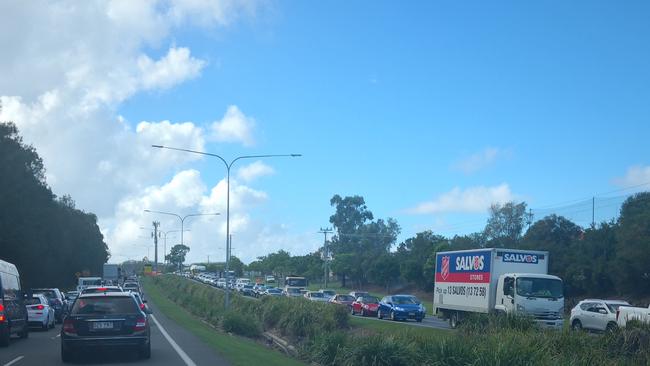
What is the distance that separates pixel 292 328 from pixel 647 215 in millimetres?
32173

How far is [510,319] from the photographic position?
60.2ft

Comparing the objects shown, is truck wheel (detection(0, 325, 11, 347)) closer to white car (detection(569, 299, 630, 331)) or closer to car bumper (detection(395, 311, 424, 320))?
white car (detection(569, 299, 630, 331))

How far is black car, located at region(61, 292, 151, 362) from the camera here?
16.4m

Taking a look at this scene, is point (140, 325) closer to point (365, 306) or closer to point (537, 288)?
point (537, 288)

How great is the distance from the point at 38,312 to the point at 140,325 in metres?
13.3

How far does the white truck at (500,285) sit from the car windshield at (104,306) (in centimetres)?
1491

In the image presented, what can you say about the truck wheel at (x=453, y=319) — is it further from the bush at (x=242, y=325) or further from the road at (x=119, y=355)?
the road at (x=119, y=355)

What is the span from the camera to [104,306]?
16.8 m

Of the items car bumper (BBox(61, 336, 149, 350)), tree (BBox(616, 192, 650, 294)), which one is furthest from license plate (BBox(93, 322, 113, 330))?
tree (BBox(616, 192, 650, 294))

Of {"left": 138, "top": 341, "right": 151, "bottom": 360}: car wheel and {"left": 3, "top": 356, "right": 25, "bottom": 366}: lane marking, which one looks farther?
{"left": 138, "top": 341, "right": 151, "bottom": 360}: car wheel

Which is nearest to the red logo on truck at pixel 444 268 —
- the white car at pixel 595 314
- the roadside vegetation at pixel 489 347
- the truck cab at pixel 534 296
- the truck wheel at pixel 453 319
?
the truck wheel at pixel 453 319

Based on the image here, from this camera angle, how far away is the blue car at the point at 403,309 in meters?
40.9

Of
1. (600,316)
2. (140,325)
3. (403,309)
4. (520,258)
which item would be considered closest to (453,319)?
(520,258)

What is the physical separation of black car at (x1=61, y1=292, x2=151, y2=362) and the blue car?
25.5 m
